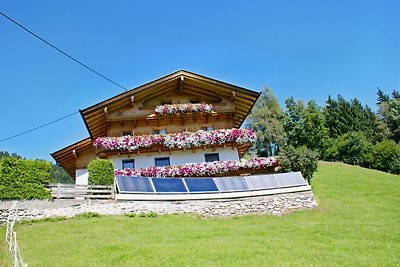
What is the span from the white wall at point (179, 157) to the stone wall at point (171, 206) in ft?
23.3

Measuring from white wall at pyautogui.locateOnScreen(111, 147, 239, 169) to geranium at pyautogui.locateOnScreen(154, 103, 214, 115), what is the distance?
298 cm

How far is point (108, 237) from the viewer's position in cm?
1461

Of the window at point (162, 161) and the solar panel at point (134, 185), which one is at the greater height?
the window at point (162, 161)

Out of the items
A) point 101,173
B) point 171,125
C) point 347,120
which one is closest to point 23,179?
point 101,173

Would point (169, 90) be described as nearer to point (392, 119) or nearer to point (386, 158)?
point (386, 158)

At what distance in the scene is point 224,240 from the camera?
548 inches

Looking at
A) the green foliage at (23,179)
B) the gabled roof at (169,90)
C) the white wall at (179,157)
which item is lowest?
the green foliage at (23,179)

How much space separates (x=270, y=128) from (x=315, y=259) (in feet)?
164

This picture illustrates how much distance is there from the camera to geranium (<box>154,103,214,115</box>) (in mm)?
29297

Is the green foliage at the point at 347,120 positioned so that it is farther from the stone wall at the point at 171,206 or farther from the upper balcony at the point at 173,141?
the stone wall at the point at 171,206

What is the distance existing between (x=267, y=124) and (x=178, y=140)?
1354 inches

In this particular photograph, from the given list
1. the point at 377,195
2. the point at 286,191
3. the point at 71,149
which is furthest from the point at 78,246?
the point at 377,195

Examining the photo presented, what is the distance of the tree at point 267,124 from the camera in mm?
59906

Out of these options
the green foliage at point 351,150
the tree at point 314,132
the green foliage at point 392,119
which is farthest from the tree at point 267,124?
the green foliage at point 392,119
